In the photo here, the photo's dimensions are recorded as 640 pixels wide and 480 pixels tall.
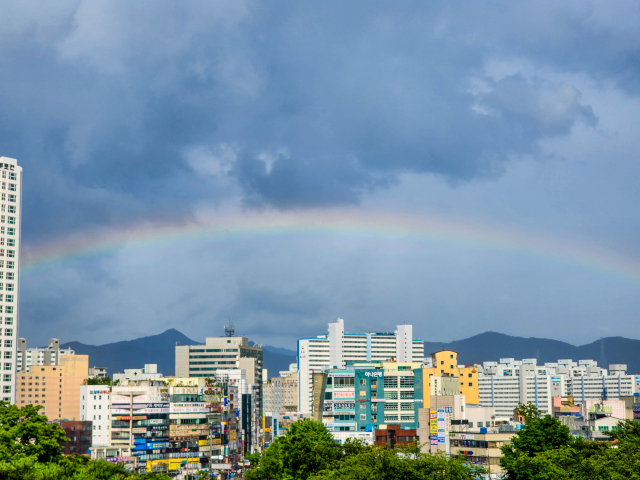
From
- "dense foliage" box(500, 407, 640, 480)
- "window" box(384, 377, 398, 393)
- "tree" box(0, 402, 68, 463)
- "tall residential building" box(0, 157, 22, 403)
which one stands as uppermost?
"tall residential building" box(0, 157, 22, 403)

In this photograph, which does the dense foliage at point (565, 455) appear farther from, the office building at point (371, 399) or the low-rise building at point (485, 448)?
the office building at point (371, 399)

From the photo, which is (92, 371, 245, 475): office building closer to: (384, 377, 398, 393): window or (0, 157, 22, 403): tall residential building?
(0, 157, 22, 403): tall residential building

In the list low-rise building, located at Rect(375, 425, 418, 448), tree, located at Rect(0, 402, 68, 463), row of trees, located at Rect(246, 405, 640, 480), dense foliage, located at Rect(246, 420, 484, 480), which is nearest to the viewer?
dense foliage, located at Rect(246, 420, 484, 480)

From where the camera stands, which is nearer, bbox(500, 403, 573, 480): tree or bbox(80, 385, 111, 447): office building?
bbox(500, 403, 573, 480): tree

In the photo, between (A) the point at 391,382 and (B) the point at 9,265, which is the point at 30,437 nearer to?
(A) the point at 391,382

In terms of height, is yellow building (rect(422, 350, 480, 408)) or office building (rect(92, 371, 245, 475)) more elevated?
yellow building (rect(422, 350, 480, 408))

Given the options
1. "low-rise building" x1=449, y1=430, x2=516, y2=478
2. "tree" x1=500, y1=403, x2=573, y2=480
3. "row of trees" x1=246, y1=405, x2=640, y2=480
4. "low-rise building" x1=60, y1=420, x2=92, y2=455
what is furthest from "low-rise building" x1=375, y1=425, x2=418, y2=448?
"low-rise building" x1=60, y1=420, x2=92, y2=455

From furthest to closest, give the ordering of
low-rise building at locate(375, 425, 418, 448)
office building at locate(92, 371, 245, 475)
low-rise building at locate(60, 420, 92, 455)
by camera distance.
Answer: low-rise building at locate(60, 420, 92, 455) < low-rise building at locate(375, 425, 418, 448) < office building at locate(92, 371, 245, 475)
